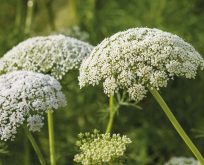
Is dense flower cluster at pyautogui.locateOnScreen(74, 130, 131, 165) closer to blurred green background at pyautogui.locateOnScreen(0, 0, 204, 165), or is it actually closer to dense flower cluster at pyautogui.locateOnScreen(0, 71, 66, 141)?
dense flower cluster at pyautogui.locateOnScreen(0, 71, 66, 141)

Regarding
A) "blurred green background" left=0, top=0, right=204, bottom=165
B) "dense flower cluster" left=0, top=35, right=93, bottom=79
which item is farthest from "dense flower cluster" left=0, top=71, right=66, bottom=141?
"blurred green background" left=0, top=0, right=204, bottom=165

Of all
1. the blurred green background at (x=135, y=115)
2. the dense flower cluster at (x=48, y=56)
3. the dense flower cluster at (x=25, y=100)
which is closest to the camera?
the dense flower cluster at (x=25, y=100)

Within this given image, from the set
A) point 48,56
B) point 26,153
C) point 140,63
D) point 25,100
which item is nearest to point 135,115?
point 26,153

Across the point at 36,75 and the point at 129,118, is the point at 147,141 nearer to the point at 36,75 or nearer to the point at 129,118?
the point at 129,118

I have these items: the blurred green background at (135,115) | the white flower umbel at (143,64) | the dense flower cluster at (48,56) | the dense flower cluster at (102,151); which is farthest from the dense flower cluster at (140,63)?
the blurred green background at (135,115)

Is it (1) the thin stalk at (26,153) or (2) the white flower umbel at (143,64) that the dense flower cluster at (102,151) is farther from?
(1) the thin stalk at (26,153)

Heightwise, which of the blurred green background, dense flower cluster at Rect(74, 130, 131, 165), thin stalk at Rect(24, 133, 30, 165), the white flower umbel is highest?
the blurred green background

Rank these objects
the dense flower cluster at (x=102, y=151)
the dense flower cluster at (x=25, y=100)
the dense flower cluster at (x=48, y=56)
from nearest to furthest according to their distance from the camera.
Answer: the dense flower cluster at (x=102, y=151)
the dense flower cluster at (x=25, y=100)
the dense flower cluster at (x=48, y=56)
